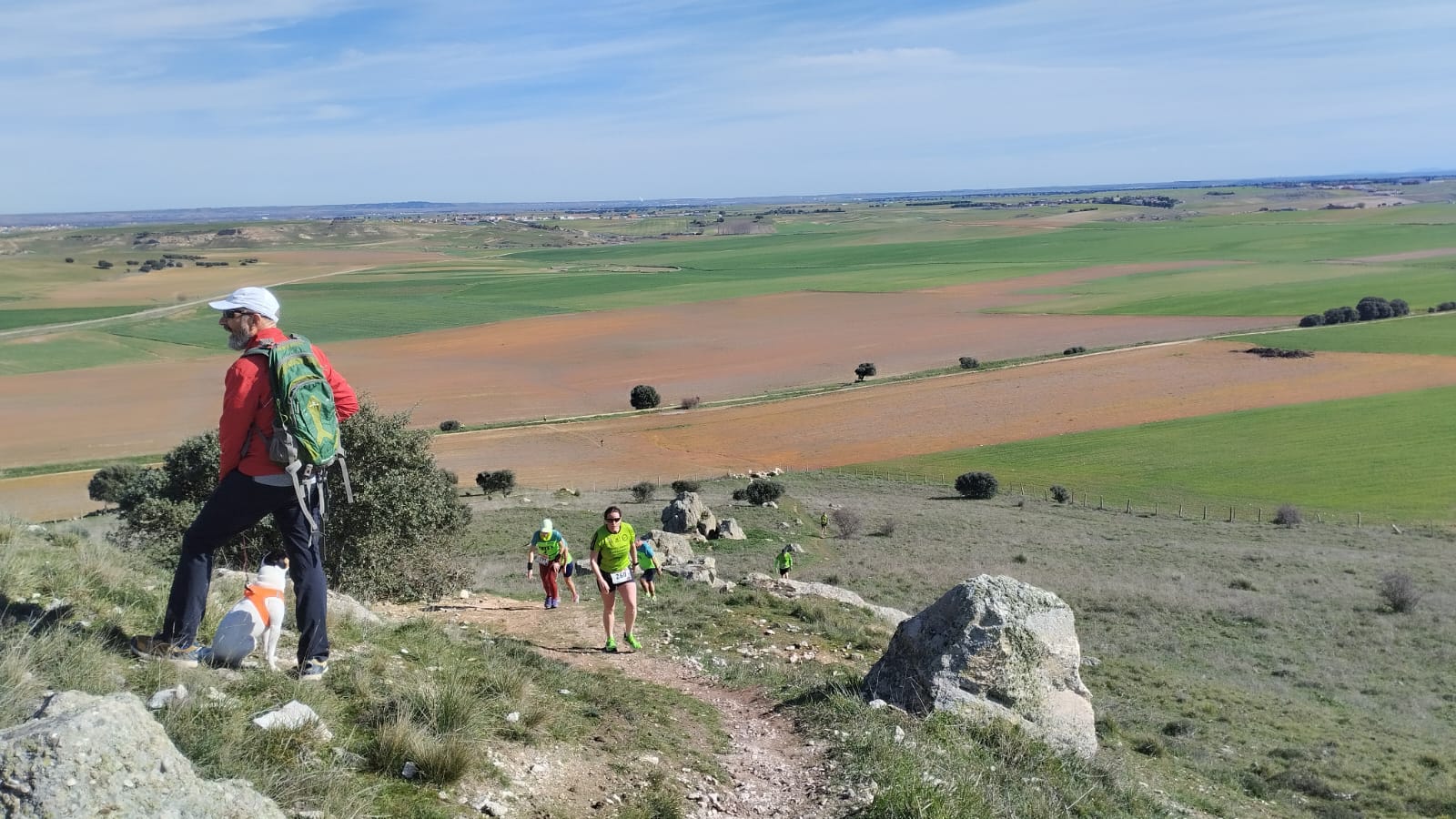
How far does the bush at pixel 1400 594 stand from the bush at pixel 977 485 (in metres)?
17.4

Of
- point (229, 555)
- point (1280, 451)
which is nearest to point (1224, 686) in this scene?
point (229, 555)

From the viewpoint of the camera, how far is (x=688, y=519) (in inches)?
1118

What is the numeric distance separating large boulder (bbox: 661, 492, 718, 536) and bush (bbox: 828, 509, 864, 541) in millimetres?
4625

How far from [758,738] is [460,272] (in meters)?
160

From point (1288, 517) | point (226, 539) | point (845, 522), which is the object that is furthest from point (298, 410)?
point (1288, 517)

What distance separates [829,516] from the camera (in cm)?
3366

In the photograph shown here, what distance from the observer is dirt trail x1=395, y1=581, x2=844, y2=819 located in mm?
6508

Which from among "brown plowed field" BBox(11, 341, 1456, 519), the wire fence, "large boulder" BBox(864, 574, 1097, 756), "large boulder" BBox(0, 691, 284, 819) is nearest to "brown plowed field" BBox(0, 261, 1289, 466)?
"brown plowed field" BBox(11, 341, 1456, 519)

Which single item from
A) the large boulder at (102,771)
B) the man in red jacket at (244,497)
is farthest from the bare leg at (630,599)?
the large boulder at (102,771)

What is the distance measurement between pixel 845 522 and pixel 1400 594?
1510 centimetres

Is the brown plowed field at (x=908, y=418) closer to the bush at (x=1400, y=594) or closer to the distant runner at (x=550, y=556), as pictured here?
the bush at (x=1400, y=594)

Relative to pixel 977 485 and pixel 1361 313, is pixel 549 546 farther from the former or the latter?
pixel 1361 313

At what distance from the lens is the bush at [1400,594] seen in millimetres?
22406

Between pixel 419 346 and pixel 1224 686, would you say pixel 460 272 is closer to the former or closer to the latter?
pixel 419 346
